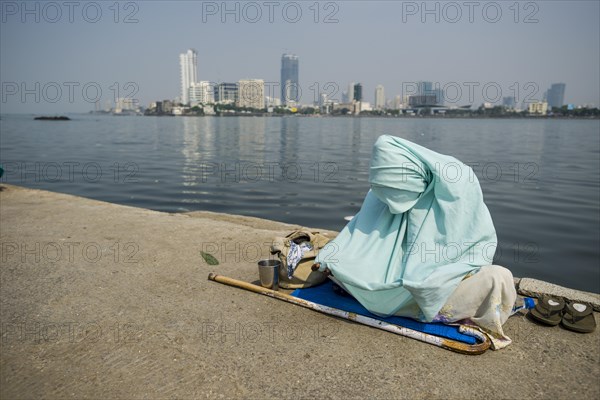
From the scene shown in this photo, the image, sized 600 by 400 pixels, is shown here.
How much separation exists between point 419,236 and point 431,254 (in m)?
0.21

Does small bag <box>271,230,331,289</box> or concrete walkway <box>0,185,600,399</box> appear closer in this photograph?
concrete walkway <box>0,185,600,399</box>

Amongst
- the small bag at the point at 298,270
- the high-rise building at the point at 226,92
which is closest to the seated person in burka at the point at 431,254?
the small bag at the point at 298,270

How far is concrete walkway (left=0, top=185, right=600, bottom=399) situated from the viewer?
3.42 metres

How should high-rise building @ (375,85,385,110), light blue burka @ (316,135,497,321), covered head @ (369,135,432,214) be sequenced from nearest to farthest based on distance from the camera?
light blue burka @ (316,135,497,321)
covered head @ (369,135,432,214)
high-rise building @ (375,85,385,110)

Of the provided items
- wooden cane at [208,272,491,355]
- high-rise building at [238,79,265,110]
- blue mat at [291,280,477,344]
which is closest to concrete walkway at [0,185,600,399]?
wooden cane at [208,272,491,355]

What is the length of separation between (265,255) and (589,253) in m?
7.82

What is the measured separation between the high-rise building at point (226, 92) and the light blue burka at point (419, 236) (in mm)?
89666

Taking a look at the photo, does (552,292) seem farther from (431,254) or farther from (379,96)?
(379,96)

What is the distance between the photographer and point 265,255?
6.60 metres

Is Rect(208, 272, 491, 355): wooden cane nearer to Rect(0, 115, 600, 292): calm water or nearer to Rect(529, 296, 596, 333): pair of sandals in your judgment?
Rect(529, 296, 596, 333): pair of sandals

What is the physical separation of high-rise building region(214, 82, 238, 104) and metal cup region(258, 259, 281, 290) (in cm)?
8884

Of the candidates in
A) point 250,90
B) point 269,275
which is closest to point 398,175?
point 269,275

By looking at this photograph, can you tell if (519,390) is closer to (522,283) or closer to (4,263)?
(522,283)

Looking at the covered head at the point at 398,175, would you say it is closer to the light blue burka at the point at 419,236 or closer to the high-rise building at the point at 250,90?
the light blue burka at the point at 419,236
